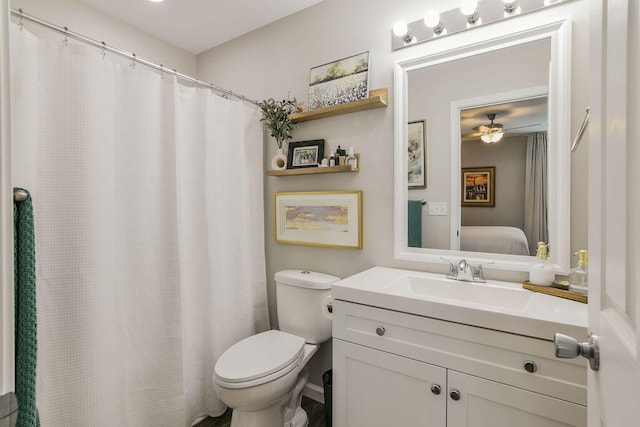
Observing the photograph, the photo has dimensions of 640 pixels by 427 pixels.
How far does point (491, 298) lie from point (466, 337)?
1.19 feet

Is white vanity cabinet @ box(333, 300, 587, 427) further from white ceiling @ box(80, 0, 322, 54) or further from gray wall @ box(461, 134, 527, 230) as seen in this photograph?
white ceiling @ box(80, 0, 322, 54)

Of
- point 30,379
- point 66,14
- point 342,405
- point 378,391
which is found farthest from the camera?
point 66,14

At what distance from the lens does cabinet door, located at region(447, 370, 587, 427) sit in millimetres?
1013

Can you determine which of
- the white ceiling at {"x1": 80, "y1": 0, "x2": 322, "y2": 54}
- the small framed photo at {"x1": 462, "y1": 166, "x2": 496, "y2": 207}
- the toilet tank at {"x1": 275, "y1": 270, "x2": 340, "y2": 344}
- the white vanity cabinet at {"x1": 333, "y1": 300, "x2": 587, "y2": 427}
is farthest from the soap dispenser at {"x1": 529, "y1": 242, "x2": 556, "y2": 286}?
the white ceiling at {"x1": 80, "y1": 0, "x2": 322, "y2": 54}

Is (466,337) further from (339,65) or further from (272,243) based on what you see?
(339,65)

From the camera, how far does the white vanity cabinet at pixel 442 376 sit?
103cm

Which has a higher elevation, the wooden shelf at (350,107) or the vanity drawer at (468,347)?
the wooden shelf at (350,107)

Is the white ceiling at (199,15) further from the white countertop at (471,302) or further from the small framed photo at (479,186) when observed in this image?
the white countertop at (471,302)

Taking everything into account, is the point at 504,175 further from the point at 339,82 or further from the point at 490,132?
the point at 339,82

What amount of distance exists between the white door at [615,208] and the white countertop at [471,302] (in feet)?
1.38

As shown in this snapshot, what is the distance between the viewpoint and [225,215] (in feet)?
6.44

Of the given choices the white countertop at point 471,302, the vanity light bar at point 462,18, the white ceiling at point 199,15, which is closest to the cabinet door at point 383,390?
the white countertop at point 471,302

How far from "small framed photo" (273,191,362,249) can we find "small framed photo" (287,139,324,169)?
191mm

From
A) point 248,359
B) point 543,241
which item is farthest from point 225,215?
point 543,241
